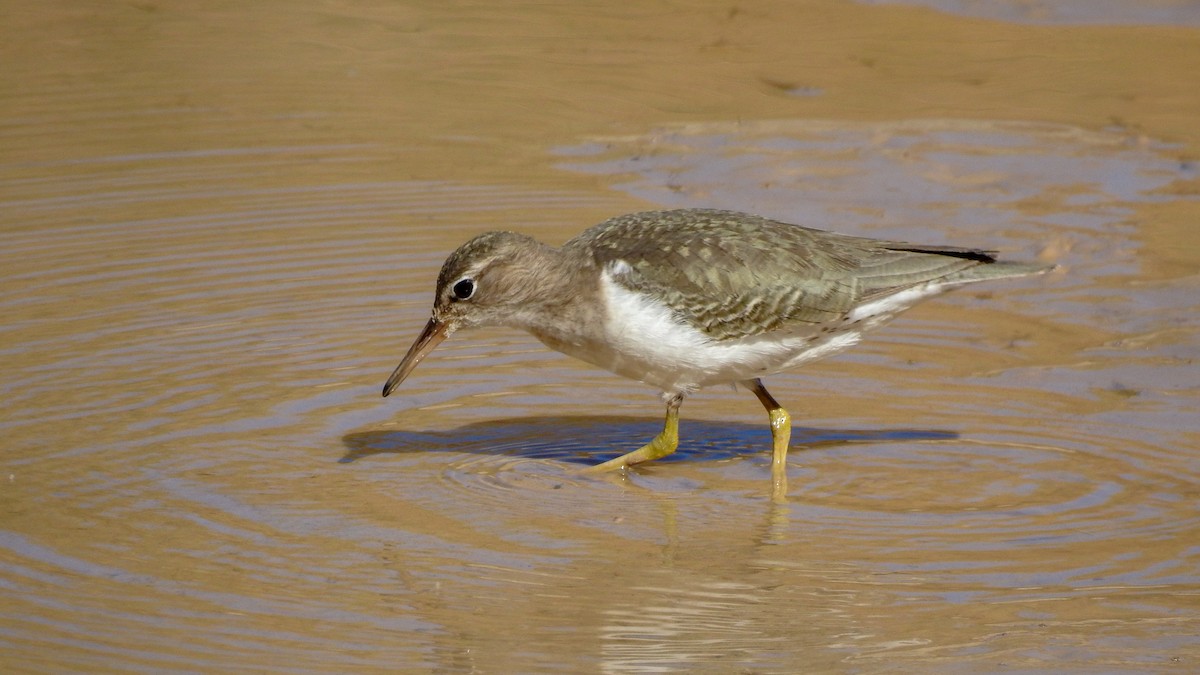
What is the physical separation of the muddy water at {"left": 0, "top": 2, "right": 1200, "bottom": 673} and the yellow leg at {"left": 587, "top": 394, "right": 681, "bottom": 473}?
100mm

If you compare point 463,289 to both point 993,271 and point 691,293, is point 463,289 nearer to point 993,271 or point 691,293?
point 691,293

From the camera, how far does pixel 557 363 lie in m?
9.72

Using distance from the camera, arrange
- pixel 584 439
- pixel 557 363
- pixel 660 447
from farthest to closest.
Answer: pixel 557 363, pixel 584 439, pixel 660 447

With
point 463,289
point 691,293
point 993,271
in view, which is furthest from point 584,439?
point 993,271

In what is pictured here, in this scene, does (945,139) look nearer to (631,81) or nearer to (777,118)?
(777,118)

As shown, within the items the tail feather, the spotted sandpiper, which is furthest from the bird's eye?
the tail feather

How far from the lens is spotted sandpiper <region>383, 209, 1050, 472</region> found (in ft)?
25.9

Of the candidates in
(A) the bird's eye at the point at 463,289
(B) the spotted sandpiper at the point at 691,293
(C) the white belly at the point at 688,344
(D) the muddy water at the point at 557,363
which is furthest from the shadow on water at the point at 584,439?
(A) the bird's eye at the point at 463,289

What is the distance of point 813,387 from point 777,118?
180 inches

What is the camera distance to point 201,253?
1119 centimetres

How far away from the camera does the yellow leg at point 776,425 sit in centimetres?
834

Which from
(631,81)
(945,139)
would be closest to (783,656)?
(945,139)

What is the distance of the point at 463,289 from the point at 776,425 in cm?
178

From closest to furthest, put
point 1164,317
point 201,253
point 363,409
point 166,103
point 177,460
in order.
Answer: point 177,460 < point 363,409 < point 1164,317 < point 201,253 < point 166,103
